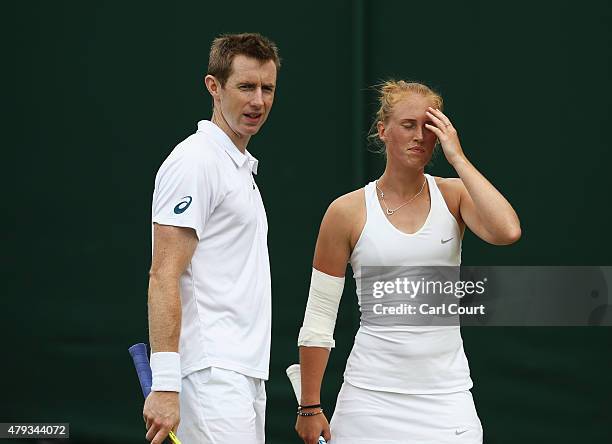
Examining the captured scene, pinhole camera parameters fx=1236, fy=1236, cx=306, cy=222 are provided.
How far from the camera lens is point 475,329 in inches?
184

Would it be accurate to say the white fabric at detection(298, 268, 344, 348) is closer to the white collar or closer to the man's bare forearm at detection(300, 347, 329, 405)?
the man's bare forearm at detection(300, 347, 329, 405)

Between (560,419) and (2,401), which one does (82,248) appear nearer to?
(2,401)

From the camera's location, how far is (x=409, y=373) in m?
3.45

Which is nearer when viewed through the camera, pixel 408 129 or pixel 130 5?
pixel 408 129

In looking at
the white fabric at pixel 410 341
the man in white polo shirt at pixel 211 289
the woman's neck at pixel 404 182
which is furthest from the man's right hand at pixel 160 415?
the woman's neck at pixel 404 182

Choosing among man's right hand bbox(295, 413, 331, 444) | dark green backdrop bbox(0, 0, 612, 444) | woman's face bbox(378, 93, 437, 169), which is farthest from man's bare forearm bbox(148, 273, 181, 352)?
dark green backdrop bbox(0, 0, 612, 444)

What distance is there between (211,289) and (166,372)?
25 centimetres

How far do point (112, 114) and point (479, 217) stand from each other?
6.20ft

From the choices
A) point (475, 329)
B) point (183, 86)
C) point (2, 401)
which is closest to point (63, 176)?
point (183, 86)

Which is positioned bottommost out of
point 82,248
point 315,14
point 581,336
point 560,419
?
point 560,419

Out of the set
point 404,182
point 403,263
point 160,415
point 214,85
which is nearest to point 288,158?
point 404,182

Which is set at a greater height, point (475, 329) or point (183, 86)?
point (183, 86)

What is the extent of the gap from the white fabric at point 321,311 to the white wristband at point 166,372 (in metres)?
0.70

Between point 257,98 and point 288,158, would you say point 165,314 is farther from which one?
point 288,158
